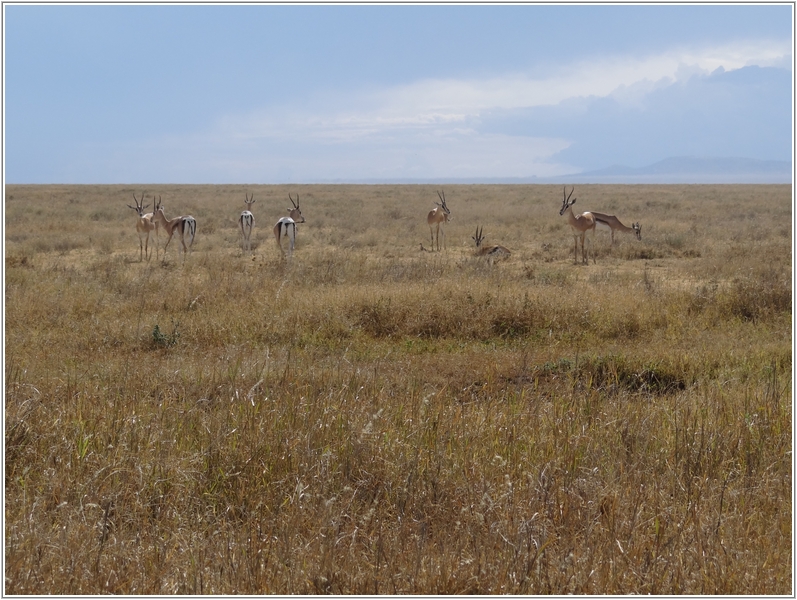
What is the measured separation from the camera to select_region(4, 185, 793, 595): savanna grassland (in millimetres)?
2904

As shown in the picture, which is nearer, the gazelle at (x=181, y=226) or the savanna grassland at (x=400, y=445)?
the savanna grassland at (x=400, y=445)

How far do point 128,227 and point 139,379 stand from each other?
2167cm

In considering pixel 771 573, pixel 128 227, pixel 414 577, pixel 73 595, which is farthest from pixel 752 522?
pixel 128 227

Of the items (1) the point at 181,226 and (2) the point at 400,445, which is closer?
(2) the point at 400,445

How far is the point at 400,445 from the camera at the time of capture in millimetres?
4078

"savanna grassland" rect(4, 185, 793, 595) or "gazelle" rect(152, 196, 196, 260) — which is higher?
"gazelle" rect(152, 196, 196, 260)

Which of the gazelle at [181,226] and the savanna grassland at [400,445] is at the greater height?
the gazelle at [181,226]

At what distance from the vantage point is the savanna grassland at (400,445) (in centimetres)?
290

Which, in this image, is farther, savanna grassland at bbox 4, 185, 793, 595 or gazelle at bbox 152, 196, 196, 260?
gazelle at bbox 152, 196, 196, 260

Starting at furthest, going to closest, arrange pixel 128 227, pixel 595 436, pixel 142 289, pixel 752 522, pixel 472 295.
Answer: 1. pixel 128 227
2. pixel 142 289
3. pixel 472 295
4. pixel 595 436
5. pixel 752 522

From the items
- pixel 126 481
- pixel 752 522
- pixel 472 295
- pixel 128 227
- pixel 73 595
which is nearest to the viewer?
pixel 73 595

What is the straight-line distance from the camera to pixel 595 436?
4332mm

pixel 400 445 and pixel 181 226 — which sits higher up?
pixel 181 226

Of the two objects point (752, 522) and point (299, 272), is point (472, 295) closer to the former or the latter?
point (299, 272)
